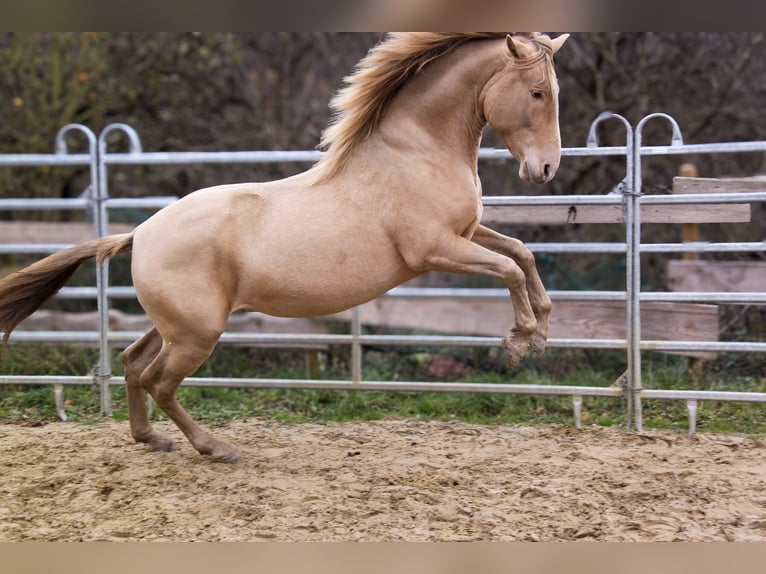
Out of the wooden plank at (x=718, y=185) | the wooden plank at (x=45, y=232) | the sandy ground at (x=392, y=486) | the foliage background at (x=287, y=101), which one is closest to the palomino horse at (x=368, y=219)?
the sandy ground at (x=392, y=486)

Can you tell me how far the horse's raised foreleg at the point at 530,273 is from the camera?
385 centimetres

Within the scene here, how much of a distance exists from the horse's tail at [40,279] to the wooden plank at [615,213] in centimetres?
241

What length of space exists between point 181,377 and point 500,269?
1760 mm

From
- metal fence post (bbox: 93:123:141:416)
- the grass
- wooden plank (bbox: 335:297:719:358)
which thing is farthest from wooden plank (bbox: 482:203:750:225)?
metal fence post (bbox: 93:123:141:416)

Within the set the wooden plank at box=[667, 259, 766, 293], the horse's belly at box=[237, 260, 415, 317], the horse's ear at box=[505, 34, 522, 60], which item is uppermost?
the horse's ear at box=[505, 34, 522, 60]

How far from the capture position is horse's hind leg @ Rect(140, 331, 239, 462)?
3.98 metres

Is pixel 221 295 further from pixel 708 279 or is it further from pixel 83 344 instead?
pixel 708 279

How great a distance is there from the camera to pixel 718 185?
4.92 metres

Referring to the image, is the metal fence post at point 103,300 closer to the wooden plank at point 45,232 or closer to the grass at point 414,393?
the grass at point 414,393

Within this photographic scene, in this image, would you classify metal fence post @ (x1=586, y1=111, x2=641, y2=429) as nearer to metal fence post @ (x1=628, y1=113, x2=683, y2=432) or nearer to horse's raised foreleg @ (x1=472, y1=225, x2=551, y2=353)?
metal fence post @ (x1=628, y1=113, x2=683, y2=432)

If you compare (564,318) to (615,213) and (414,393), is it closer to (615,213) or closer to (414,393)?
(615,213)

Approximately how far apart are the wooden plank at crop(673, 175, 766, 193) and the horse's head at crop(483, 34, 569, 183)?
1.68m

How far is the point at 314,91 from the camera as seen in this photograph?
9570 millimetres

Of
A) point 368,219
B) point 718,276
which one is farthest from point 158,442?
point 718,276
